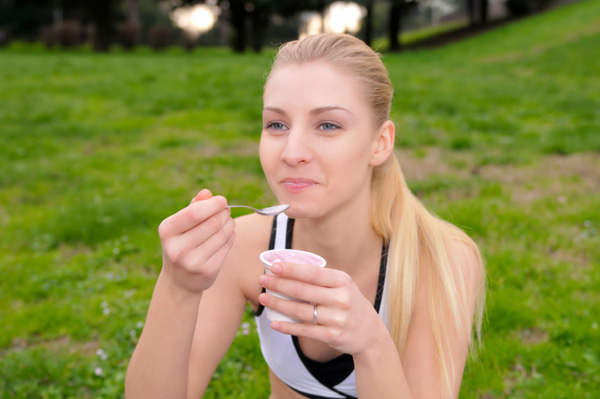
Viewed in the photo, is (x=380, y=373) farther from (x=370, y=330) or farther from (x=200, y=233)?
(x=200, y=233)

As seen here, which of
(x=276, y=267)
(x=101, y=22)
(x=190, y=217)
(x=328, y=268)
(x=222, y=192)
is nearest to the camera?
(x=276, y=267)

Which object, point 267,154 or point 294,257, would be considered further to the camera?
point 267,154

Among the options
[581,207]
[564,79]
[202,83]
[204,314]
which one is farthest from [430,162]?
[564,79]

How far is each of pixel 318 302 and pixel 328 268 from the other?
230 mm

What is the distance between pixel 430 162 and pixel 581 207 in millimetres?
2009

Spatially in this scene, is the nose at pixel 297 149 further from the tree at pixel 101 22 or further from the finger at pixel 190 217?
the tree at pixel 101 22

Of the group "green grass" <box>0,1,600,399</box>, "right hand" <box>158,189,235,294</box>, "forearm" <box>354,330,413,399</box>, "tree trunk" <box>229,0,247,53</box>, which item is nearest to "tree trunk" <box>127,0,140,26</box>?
"tree trunk" <box>229,0,247,53</box>

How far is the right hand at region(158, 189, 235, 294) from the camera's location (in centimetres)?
155

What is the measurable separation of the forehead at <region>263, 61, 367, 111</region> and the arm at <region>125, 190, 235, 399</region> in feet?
1.84

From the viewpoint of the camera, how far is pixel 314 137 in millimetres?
1949

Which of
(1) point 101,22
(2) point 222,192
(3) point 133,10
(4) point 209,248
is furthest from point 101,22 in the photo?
(4) point 209,248

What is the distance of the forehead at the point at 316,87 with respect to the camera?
6.45 ft

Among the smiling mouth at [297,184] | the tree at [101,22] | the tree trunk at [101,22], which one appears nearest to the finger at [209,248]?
the smiling mouth at [297,184]

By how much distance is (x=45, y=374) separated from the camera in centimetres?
322
